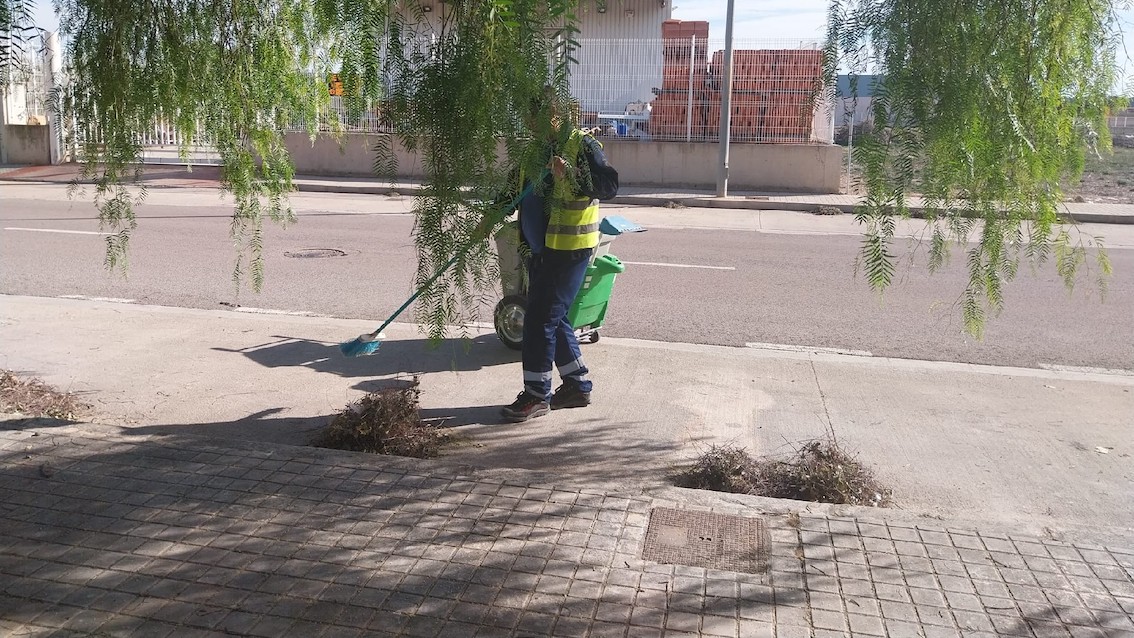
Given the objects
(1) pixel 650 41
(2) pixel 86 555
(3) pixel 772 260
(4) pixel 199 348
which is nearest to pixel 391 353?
(4) pixel 199 348

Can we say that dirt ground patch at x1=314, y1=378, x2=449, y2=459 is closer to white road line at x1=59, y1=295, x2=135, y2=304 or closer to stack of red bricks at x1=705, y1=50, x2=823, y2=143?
white road line at x1=59, y1=295, x2=135, y2=304

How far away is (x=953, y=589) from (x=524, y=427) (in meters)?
2.67

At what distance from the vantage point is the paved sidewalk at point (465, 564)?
345 cm

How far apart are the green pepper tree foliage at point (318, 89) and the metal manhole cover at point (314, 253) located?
20.7 feet

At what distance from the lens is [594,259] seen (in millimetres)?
6879

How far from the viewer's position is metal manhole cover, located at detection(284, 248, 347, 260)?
37.1ft

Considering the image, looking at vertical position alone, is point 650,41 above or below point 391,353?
above

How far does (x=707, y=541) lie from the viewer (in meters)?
4.12

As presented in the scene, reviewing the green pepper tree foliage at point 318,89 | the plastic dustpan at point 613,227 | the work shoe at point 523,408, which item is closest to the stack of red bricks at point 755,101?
the plastic dustpan at point 613,227

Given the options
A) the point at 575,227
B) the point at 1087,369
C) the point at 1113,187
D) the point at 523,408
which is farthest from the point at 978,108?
the point at 1113,187

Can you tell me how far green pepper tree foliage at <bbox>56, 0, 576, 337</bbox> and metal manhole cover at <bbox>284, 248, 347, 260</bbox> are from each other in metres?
6.30

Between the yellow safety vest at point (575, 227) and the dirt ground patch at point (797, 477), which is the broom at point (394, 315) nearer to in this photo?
the yellow safety vest at point (575, 227)

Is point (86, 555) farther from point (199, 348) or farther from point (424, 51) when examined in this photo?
point (199, 348)

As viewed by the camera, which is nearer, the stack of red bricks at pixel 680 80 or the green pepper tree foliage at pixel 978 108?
the green pepper tree foliage at pixel 978 108
